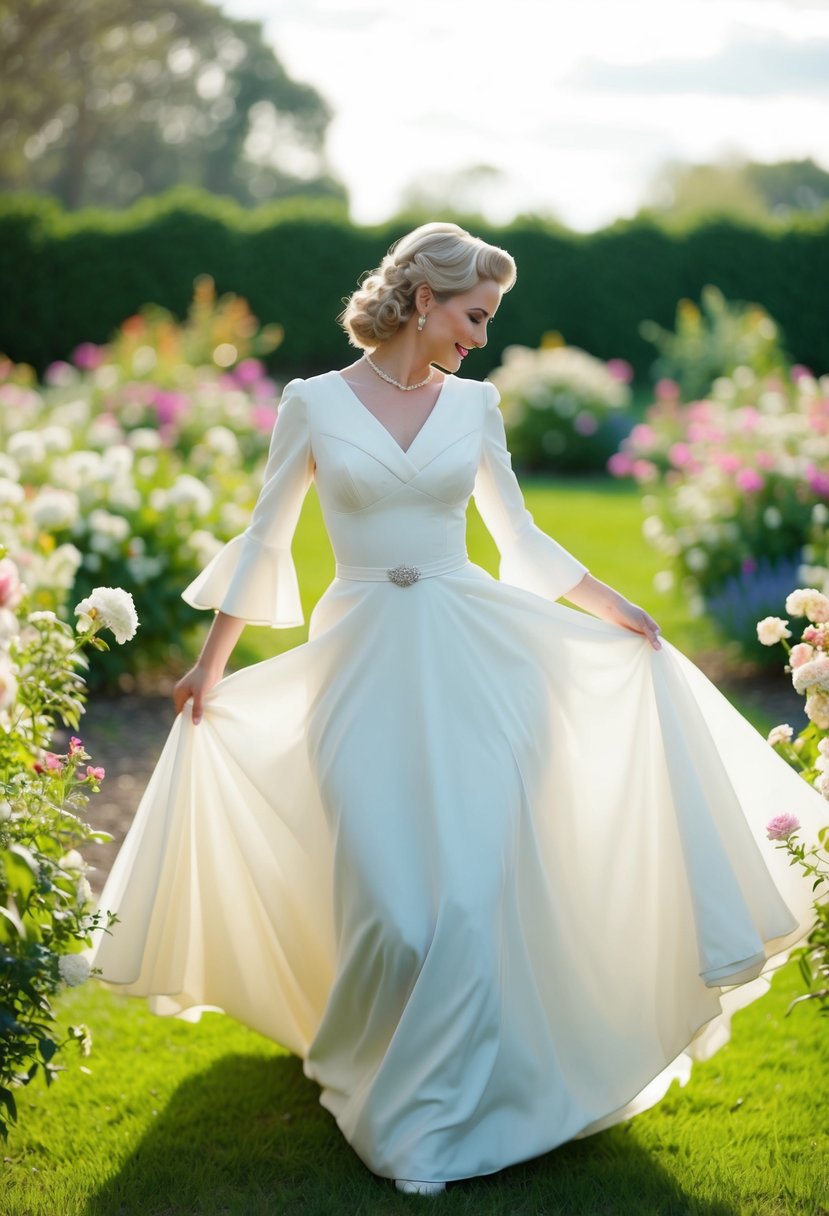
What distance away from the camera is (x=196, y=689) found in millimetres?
3412

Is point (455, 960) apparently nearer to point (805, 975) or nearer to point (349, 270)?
point (805, 975)

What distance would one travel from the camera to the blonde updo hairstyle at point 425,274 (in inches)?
131

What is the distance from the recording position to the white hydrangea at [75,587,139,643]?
317 centimetres

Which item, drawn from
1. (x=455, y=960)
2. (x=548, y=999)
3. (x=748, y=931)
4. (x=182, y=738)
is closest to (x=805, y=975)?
(x=748, y=931)

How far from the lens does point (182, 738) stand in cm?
343

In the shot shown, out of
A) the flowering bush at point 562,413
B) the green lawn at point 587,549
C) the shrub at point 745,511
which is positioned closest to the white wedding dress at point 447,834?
the shrub at point 745,511

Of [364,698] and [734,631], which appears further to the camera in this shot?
[734,631]

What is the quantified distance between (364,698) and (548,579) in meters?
0.67

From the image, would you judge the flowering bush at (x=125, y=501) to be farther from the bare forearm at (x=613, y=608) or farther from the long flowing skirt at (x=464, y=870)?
the bare forearm at (x=613, y=608)

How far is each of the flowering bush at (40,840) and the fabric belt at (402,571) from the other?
0.57 meters

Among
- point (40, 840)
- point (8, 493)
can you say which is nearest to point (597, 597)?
point (40, 840)

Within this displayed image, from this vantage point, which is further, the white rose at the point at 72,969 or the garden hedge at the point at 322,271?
the garden hedge at the point at 322,271

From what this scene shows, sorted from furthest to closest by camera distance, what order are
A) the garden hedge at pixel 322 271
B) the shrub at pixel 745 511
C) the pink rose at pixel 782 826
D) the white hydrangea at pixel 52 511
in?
the garden hedge at pixel 322 271 < the shrub at pixel 745 511 < the white hydrangea at pixel 52 511 < the pink rose at pixel 782 826

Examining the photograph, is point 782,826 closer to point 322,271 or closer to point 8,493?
point 8,493
